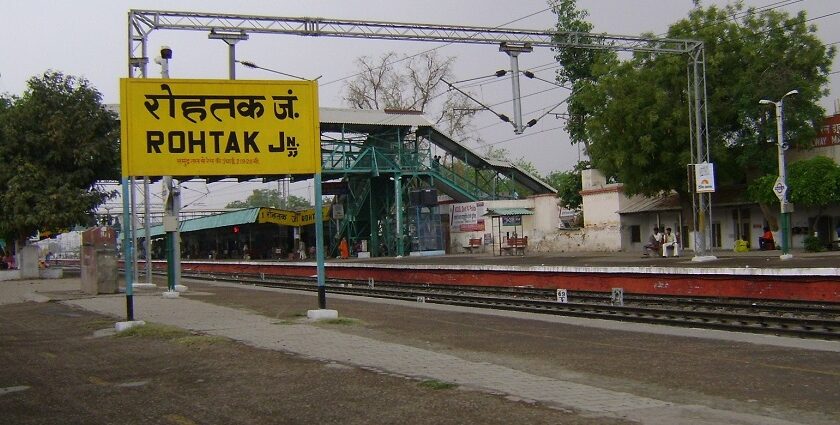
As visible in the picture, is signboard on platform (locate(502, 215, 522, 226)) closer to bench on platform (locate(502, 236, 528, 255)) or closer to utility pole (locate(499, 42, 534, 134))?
bench on platform (locate(502, 236, 528, 255))

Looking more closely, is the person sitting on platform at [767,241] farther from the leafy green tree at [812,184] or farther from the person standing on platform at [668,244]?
the person standing on platform at [668,244]

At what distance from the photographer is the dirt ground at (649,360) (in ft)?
27.5

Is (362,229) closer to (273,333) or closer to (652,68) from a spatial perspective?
(652,68)

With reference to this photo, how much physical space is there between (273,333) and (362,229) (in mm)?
44674

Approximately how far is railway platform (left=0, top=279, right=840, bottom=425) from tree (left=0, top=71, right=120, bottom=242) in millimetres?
22420

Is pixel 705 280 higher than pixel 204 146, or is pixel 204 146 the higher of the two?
pixel 204 146

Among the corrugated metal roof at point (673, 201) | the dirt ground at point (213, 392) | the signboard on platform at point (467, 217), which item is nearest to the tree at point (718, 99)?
the corrugated metal roof at point (673, 201)

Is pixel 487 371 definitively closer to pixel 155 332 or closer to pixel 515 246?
pixel 155 332

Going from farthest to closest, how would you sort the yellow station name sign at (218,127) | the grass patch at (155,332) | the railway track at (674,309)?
1. the yellow station name sign at (218,127)
2. the railway track at (674,309)
3. the grass patch at (155,332)

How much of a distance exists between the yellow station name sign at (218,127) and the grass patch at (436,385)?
837cm

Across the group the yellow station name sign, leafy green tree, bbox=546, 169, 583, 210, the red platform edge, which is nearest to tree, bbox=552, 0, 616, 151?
leafy green tree, bbox=546, 169, 583, 210

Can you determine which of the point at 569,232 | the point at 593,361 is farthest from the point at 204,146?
Answer: the point at 569,232

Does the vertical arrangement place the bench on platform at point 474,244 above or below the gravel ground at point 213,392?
above

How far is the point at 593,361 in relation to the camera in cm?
1112
